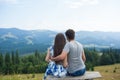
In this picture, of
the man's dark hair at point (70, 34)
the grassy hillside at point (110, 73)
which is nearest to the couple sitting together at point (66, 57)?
the man's dark hair at point (70, 34)

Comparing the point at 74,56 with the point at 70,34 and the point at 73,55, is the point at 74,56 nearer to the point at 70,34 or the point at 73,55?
the point at 73,55

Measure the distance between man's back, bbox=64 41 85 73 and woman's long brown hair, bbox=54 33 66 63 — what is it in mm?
154

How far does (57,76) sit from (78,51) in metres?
1.03

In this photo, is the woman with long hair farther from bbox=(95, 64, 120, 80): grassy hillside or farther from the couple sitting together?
bbox=(95, 64, 120, 80): grassy hillside

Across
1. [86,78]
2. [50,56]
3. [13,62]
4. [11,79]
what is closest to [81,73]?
[86,78]

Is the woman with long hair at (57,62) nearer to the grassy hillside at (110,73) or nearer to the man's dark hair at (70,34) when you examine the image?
the man's dark hair at (70,34)

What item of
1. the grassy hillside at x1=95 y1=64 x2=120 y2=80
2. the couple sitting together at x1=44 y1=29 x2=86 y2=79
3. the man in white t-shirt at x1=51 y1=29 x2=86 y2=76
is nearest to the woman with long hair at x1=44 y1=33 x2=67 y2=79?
the couple sitting together at x1=44 y1=29 x2=86 y2=79

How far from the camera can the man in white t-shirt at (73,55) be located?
31.0 feet

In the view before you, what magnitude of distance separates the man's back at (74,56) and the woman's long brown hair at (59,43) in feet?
0.51

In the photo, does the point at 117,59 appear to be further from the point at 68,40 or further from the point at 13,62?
the point at 68,40

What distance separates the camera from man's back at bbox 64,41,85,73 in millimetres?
9539

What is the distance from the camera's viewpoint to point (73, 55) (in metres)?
9.66

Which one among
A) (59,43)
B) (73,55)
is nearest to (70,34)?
Result: (59,43)

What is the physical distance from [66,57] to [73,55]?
268mm
